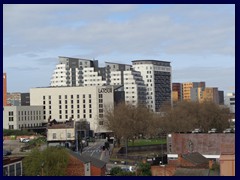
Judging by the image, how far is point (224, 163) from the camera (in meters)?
6.27

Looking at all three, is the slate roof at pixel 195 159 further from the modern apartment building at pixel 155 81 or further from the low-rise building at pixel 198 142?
the modern apartment building at pixel 155 81

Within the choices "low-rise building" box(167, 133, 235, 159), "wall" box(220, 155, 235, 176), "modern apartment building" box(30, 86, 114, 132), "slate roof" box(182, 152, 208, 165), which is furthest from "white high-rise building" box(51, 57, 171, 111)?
"wall" box(220, 155, 235, 176)

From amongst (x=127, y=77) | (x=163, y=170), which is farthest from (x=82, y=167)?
(x=127, y=77)

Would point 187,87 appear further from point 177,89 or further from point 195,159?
point 195,159

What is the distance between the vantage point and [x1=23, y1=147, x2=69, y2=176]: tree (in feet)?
24.5

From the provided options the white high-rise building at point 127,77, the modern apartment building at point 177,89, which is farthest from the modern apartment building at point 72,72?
the modern apartment building at point 177,89

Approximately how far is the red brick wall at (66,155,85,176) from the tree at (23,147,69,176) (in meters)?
0.09

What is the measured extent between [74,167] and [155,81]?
102ft

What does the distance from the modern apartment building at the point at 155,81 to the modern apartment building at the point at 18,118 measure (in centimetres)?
1467

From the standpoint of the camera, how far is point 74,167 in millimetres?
7961

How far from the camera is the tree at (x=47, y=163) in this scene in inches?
294
